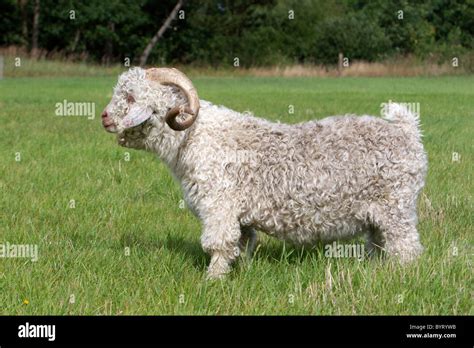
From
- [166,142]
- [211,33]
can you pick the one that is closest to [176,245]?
[166,142]

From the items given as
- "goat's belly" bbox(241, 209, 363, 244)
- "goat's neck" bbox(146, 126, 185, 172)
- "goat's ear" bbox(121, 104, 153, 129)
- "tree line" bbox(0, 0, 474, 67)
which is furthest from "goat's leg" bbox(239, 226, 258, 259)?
"tree line" bbox(0, 0, 474, 67)

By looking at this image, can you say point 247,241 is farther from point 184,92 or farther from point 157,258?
point 184,92

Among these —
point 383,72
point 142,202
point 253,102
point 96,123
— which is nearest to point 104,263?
point 142,202

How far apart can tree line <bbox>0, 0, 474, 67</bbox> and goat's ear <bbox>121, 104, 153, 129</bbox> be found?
42.8 metres

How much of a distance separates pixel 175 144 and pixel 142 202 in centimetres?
262

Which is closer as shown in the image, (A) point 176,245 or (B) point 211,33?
(A) point 176,245

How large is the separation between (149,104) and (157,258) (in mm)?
1214

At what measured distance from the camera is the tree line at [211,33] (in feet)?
170

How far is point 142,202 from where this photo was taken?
27.0 ft

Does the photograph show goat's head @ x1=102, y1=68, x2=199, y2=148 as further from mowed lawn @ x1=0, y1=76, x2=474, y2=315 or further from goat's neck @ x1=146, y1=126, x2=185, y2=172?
mowed lawn @ x1=0, y1=76, x2=474, y2=315

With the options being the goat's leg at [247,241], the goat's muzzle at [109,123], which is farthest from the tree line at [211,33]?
the goat's muzzle at [109,123]

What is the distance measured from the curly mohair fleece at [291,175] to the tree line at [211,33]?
140 feet

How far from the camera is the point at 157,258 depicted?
19.4ft

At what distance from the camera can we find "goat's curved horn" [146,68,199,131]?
5523mm
